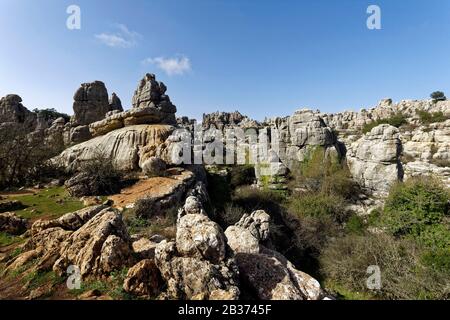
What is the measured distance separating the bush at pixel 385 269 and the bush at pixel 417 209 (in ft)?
6.76

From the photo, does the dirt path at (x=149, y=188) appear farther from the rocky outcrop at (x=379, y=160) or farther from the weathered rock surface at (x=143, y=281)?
the rocky outcrop at (x=379, y=160)

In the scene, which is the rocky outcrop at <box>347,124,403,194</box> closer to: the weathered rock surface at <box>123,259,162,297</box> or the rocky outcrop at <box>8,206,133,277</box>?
the weathered rock surface at <box>123,259,162,297</box>

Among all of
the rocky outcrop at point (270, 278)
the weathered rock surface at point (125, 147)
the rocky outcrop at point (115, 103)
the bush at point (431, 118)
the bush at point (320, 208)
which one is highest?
the rocky outcrop at point (115, 103)

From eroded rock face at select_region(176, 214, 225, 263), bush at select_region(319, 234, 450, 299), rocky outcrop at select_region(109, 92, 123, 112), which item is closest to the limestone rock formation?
eroded rock face at select_region(176, 214, 225, 263)

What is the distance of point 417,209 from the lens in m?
13.3

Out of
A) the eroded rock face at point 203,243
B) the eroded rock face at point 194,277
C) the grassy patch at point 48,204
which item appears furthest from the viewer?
the grassy patch at point 48,204

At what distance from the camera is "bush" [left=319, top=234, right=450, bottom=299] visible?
26.4 ft

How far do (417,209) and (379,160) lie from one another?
9.79m

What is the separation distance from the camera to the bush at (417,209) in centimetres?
1283

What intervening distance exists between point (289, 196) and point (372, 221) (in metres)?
7.56

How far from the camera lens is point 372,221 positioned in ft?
56.1

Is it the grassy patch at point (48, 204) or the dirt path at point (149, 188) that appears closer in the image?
the grassy patch at point (48, 204)

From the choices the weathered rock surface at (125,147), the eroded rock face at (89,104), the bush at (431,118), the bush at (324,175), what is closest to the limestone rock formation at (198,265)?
the weathered rock surface at (125,147)
